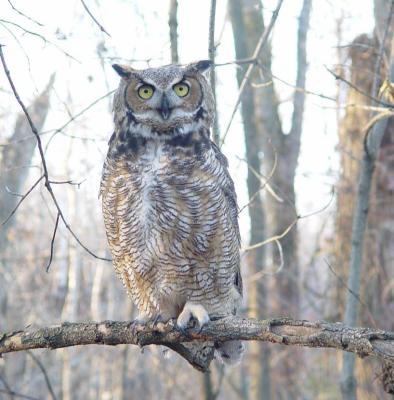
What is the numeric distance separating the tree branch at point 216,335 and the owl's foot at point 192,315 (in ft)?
0.14

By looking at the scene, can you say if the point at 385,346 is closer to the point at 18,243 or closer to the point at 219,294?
the point at 219,294

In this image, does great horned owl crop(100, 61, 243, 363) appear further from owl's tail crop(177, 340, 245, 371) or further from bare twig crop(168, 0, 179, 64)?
bare twig crop(168, 0, 179, 64)

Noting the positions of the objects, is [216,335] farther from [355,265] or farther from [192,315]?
[355,265]

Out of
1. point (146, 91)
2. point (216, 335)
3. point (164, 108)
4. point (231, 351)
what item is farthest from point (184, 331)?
point (146, 91)

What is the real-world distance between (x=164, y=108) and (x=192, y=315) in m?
1.09

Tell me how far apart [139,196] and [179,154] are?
30cm

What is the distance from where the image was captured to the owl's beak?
10.2 feet

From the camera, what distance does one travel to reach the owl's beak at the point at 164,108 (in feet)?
10.2

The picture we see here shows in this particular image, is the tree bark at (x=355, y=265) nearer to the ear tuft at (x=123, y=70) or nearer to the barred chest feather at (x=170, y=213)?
the barred chest feather at (x=170, y=213)

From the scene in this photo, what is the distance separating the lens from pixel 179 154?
3010 mm

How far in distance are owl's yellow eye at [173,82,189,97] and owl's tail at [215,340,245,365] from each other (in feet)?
5.05

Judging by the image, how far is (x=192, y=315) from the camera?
2.96 meters

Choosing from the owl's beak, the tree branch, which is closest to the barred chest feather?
the owl's beak

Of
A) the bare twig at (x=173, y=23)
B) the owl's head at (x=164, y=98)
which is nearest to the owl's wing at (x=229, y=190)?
the owl's head at (x=164, y=98)
